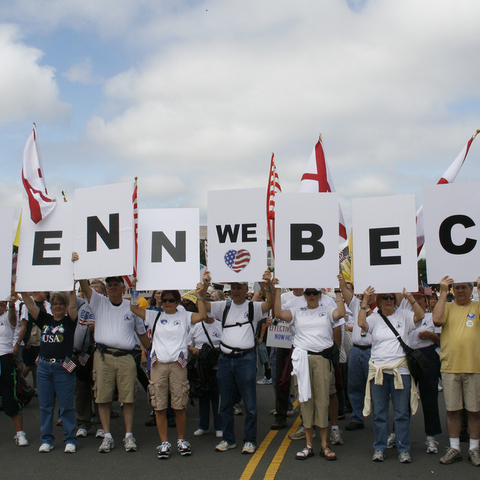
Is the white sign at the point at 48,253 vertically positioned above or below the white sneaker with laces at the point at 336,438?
above

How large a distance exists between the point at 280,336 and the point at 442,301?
2.81 meters

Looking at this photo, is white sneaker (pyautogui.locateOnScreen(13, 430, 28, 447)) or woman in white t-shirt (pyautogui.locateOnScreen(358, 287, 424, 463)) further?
white sneaker (pyautogui.locateOnScreen(13, 430, 28, 447))

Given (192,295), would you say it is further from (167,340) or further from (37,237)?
(37,237)

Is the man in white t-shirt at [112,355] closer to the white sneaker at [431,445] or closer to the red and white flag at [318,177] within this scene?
the red and white flag at [318,177]

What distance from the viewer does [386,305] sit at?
641cm

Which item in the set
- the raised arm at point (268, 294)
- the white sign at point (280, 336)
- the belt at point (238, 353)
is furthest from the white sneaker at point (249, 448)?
the white sign at point (280, 336)

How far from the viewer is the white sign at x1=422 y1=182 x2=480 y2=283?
5941 millimetres

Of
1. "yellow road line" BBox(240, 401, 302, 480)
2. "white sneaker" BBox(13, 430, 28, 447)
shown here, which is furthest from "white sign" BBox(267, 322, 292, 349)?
"white sneaker" BBox(13, 430, 28, 447)

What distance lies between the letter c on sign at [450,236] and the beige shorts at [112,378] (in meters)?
4.10

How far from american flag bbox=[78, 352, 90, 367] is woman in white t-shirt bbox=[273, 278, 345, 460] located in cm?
266

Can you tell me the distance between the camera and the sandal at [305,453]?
619 cm

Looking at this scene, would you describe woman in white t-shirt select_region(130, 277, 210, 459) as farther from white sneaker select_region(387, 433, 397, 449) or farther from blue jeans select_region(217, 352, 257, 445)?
Answer: white sneaker select_region(387, 433, 397, 449)

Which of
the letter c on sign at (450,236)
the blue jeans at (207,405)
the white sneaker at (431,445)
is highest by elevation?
the letter c on sign at (450,236)

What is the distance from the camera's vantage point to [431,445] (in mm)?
6445
